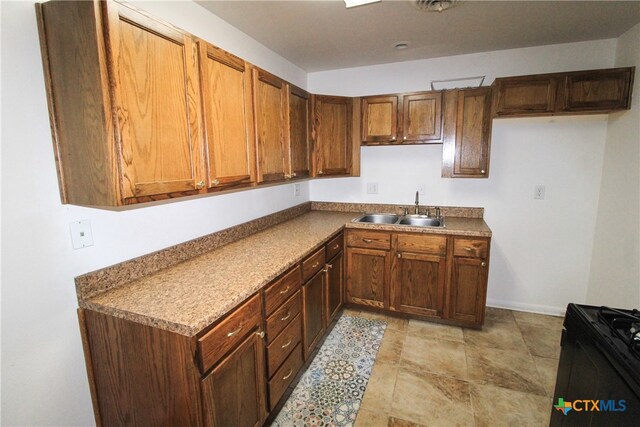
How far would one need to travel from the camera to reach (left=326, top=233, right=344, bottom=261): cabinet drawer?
2492 mm

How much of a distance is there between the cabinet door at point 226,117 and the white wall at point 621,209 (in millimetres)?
2674

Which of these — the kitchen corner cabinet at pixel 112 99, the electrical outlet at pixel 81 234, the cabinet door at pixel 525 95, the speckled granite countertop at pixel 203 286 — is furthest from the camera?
the cabinet door at pixel 525 95

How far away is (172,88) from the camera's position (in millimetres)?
1355

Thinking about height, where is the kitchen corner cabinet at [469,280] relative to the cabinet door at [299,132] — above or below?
below

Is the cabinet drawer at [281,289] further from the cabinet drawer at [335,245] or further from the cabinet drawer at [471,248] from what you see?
the cabinet drawer at [471,248]

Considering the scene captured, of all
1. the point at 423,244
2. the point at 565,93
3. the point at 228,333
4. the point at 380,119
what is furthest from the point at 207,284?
the point at 565,93

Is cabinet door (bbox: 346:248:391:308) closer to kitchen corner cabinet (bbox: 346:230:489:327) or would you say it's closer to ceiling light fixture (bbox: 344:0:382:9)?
kitchen corner cabinet (bbox: 346:230:489:327)

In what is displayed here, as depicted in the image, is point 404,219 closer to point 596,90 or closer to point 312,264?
point 312,264

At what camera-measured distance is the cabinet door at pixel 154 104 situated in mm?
1144

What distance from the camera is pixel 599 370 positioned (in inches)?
41.1

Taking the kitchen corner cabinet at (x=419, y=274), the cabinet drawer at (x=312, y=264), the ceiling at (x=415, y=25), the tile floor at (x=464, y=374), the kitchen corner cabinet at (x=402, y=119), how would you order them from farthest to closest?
the kitchen corner cabinet at (x=402, y=119) < the kitchen corner cabinet at (x=419, y=274) < the cabinet drawer at (x=312, y=264) < the ceiling at (x=415, y=25) < the tile floor at (x=464, y=374)

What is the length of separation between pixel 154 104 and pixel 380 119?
2079 millimetres

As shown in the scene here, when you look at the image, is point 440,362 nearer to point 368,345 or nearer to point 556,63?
point 368,345

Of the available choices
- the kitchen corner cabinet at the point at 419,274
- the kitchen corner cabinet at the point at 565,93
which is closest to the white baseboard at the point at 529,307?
the kitchen corner cabinet at the point at 419,274
